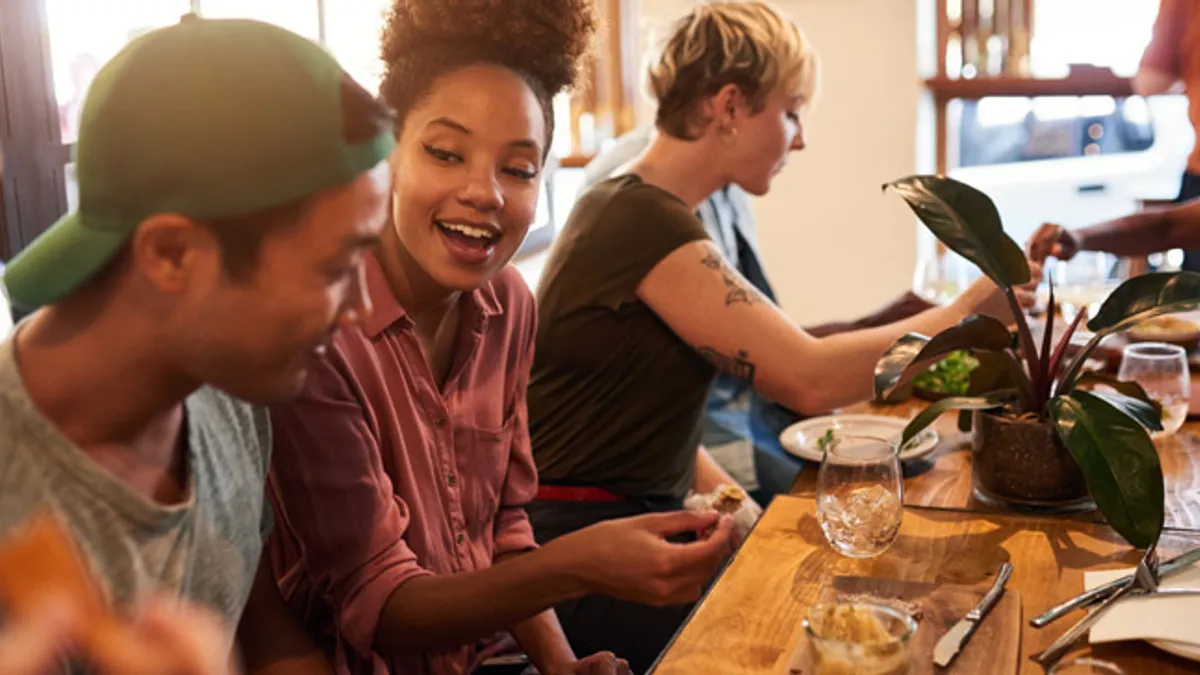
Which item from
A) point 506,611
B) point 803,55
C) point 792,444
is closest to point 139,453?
point 506,611

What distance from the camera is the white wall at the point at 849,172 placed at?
3.81 metres

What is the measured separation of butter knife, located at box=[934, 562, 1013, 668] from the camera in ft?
3.47

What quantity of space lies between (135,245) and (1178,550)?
1.08 metres

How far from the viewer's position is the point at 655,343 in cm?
192

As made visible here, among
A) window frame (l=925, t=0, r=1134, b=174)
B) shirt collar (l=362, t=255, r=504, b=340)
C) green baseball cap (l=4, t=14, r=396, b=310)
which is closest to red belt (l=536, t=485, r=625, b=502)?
shirt collar (l=362, t=255, r=504, b=340)

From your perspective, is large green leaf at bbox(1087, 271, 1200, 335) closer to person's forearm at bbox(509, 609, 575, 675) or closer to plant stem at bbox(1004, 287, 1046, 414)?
plant stem at bbox(1004, 287, 1046, 414)

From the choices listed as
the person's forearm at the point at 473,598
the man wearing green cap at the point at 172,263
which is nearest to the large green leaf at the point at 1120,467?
the person's forearm at the point at 473,598

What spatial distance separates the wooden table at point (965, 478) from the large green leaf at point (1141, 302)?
19cm

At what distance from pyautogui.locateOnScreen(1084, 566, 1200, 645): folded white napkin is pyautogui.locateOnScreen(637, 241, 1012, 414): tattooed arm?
30.7 inches

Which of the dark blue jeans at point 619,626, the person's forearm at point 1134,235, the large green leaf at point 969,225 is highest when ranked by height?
the large green leaf at point 969,225

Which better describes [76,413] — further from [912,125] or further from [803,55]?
[912,125]

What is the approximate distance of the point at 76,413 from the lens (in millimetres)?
840

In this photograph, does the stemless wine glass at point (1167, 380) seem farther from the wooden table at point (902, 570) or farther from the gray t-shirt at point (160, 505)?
the gray t-shirt at point (160, 505)

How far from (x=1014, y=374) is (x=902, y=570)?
12.1 inches
